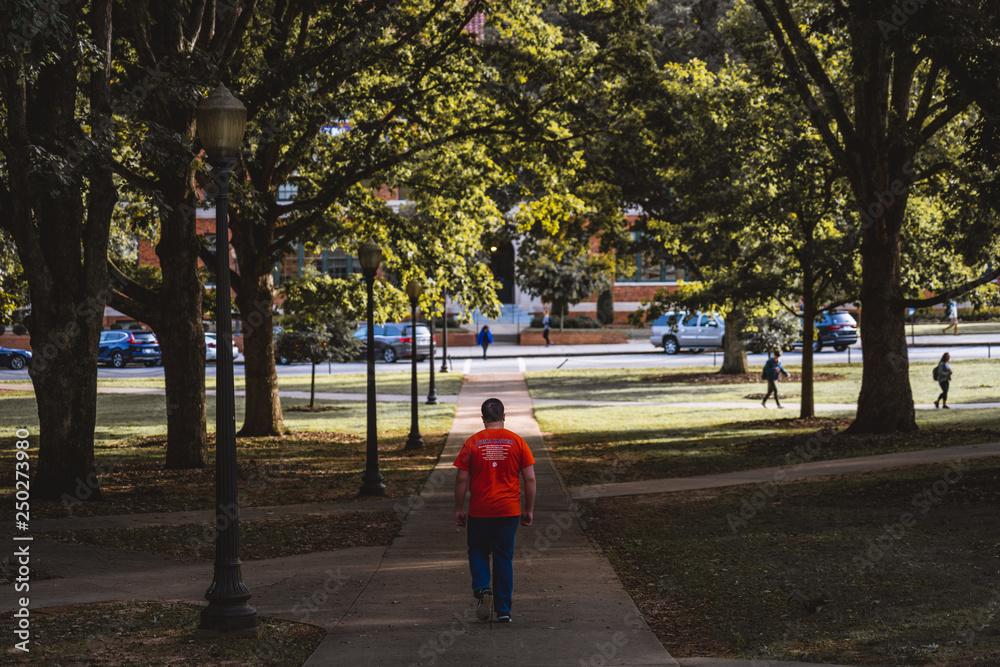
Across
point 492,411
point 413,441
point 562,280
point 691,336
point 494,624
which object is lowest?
point 413,441

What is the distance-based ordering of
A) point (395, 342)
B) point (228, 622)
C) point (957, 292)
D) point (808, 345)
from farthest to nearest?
point (395, 342)
point (808, 345)
point (957, 292)
point (228, 622)

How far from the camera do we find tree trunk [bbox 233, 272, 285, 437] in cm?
1877

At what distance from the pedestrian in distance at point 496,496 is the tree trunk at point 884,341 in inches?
458

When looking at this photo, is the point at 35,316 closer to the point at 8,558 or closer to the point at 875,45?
the point at 8,558

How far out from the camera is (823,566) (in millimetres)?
8047

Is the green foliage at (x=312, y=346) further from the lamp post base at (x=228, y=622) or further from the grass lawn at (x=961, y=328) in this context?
the grass lawn at (x=961, y=328)

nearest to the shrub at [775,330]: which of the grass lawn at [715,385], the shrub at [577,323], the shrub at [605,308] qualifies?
the grass lawn at [715,385]

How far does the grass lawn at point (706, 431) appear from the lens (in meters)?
15.5

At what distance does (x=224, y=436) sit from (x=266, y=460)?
→ 1024 cm

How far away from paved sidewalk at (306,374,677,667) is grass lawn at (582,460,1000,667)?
32cm

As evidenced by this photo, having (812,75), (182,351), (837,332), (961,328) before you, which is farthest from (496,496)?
A: (961,328)

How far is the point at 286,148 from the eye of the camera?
19859mm

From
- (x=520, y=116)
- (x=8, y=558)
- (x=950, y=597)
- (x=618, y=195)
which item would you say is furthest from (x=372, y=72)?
(x=950, y=597)

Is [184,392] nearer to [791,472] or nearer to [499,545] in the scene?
[791,472]
